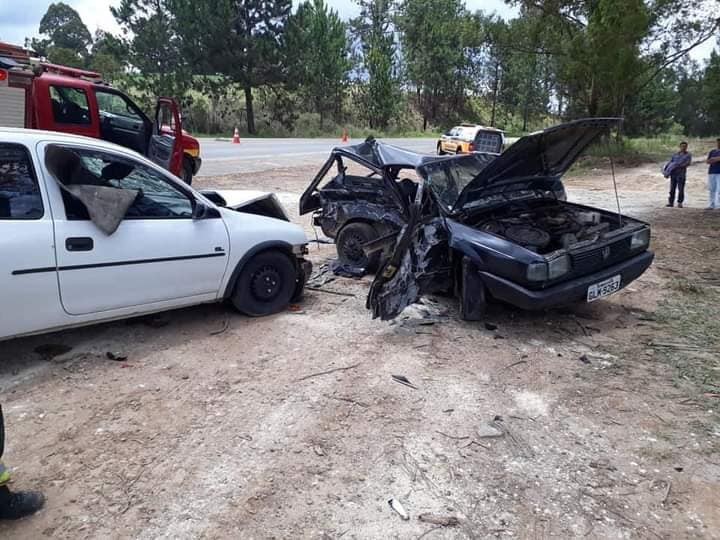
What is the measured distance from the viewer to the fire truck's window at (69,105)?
30.8 ft

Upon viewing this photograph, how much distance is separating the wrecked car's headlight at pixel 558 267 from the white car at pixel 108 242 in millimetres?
2400

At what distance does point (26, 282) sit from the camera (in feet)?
12.3

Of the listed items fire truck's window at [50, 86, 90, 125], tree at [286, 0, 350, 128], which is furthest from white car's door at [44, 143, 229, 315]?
tree at [286, 0, 350, 128]

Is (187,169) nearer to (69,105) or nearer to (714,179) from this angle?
(69,105)

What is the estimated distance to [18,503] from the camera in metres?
2.64

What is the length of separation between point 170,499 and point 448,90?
6079 cm

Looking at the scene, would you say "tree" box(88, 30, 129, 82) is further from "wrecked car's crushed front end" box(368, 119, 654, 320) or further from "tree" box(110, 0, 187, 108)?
"wrecked car's crushed front end" box(368, 119, 654, 320)

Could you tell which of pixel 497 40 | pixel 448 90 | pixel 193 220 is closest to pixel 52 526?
pixel 193 220

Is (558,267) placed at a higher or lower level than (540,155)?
lower

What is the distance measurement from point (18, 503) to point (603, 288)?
4576mm

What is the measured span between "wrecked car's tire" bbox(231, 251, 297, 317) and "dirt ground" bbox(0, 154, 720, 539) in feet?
0.55

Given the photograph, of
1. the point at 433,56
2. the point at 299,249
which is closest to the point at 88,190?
the point at 299,249

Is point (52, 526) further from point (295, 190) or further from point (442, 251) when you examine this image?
point (295, 190)

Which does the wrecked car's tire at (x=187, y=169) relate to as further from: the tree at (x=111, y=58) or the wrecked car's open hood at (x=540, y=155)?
the tree at (x=111, y=58)
